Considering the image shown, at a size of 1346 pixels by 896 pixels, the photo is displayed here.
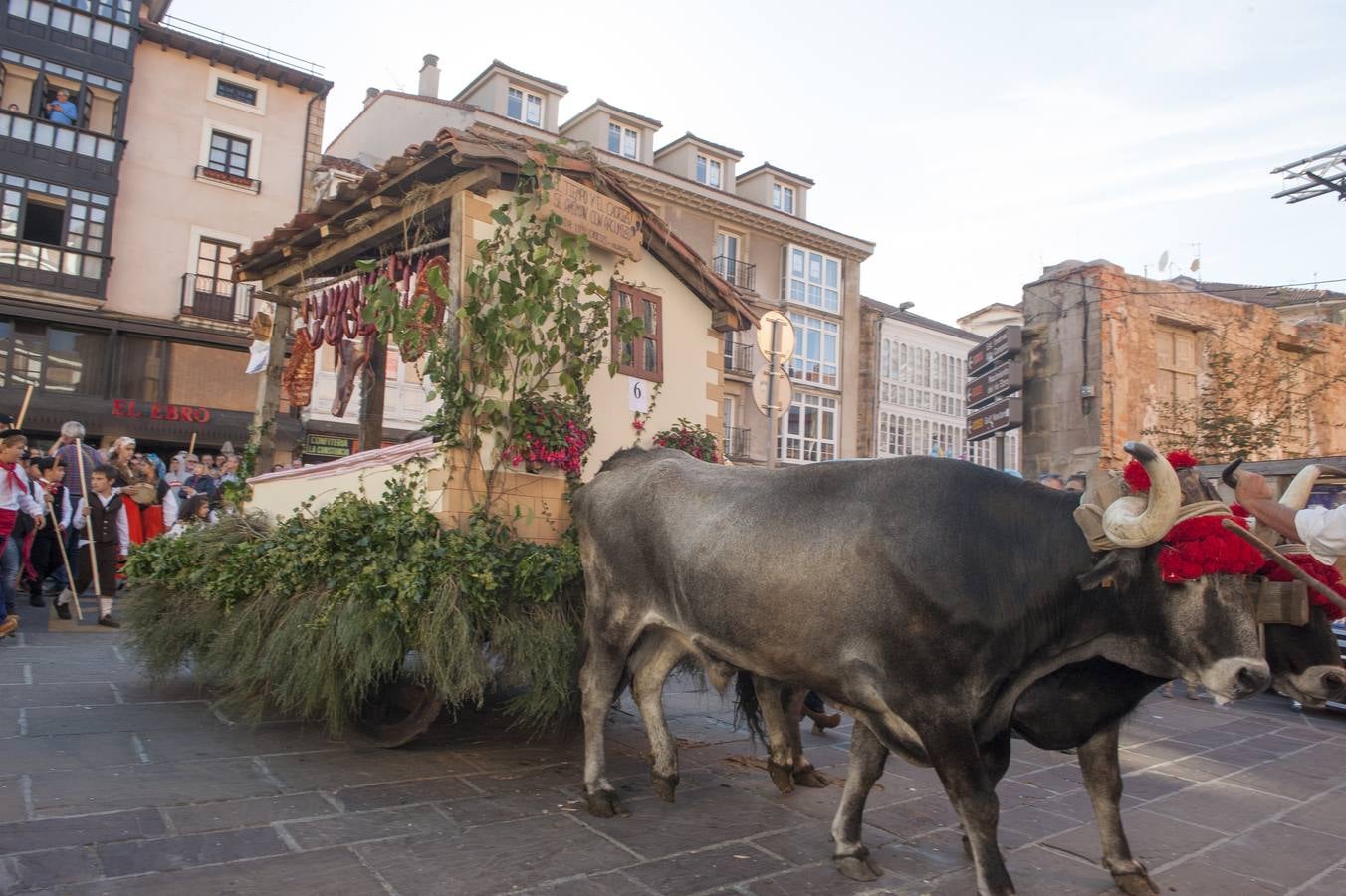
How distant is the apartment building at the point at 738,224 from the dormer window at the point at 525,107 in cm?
4

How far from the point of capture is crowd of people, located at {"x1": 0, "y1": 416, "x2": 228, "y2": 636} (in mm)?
8008

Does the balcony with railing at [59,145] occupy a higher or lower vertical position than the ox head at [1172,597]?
higher

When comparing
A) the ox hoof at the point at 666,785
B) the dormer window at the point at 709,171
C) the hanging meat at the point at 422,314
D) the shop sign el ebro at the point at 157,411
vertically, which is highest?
the dormer window at the point at 709,171

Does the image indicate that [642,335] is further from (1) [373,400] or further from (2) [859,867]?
(2) [859,867]

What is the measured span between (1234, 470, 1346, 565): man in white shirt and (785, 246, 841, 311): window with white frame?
3255cm

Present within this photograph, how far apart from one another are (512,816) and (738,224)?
105 feet

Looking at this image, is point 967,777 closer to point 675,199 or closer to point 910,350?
point 675,199

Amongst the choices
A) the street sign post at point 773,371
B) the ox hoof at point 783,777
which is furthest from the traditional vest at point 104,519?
the ox hoof at point 783,777

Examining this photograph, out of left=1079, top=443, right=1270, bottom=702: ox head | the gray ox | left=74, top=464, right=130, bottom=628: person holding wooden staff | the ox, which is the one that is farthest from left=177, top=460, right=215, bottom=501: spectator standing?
left=1079, top=443, right=1270, bottom=702: ox head

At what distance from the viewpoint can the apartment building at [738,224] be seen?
2983 cm

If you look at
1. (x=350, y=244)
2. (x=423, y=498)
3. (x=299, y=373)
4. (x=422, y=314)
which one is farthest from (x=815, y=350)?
(x=423, y=498)

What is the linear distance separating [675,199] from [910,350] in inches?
534

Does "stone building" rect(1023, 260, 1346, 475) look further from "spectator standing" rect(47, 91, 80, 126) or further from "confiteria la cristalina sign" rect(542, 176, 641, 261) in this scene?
"spectator standing" rect(47, 91, 80, 126)

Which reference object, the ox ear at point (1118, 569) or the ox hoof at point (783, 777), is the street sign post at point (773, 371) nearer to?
the ox hoof at point (783, 777)
